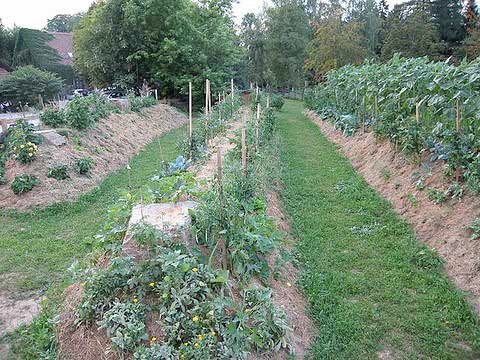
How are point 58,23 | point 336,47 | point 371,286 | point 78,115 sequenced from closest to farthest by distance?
1. point 371,286
2. point 78,115
3. point 336,47
4. point 58,23

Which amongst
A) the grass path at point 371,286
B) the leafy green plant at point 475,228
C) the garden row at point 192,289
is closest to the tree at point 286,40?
the grass path at point 371,286

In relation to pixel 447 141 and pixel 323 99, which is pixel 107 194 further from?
pixel 323 99

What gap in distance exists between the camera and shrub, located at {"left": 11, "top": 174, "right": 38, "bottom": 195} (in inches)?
277

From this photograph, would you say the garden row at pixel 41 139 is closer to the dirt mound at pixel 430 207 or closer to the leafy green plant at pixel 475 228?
the dirt mound at pixel 430 207

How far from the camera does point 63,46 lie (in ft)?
110

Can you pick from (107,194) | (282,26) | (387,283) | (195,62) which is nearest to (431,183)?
(387,283)

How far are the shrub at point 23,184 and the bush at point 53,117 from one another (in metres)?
3.17

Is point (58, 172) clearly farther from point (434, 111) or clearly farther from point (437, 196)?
point (434, 111)

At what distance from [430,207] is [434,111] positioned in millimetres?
1811

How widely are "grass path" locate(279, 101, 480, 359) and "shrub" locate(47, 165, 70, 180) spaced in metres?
4.29

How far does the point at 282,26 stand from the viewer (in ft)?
88.1

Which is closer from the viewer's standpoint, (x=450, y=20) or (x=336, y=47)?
(x=336, y=47)

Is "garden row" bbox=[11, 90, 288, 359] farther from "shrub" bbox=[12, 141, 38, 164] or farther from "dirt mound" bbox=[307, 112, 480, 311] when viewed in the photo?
"shrub" bbox=[12, 141, 38, 164]

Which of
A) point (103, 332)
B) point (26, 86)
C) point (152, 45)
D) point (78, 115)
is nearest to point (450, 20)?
point (152, 45)
